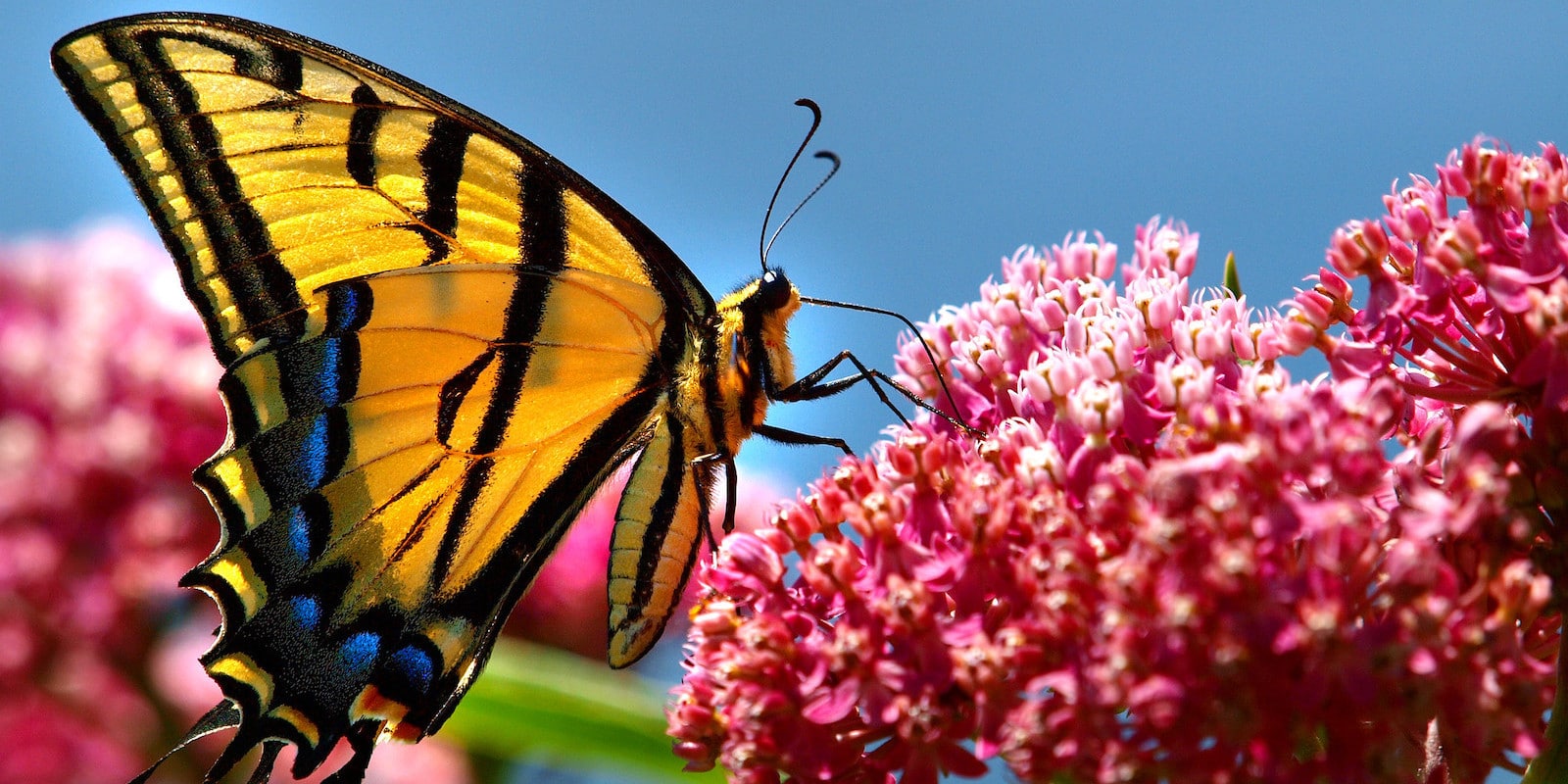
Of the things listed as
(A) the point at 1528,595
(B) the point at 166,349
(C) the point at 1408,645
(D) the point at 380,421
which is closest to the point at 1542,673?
(A) the point at 1528,595

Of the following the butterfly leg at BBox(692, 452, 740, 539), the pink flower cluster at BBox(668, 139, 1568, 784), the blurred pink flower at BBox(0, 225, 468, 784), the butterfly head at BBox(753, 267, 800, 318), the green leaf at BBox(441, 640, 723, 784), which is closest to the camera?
the pink flower cluster at BBox(668, 139, 1568, 784)

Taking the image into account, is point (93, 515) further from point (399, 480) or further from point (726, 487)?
point (726, 487)

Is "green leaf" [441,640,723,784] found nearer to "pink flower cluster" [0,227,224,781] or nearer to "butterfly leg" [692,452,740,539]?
"butterfly leg" [692,452,740,539]

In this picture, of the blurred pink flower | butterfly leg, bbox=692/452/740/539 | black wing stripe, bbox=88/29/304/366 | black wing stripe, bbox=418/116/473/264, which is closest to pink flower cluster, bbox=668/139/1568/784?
butterfly leg, bbox=692/452/740/539

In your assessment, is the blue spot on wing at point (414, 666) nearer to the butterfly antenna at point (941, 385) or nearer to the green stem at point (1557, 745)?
the butterfly antenna at point (941, 385)

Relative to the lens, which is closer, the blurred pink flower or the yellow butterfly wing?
the yellow butterfly wing

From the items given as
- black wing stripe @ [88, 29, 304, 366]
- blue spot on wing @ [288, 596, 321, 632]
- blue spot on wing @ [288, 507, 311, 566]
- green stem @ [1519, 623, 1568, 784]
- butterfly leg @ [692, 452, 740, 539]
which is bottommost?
green stem @ [1519, 623, 1568, 784]
